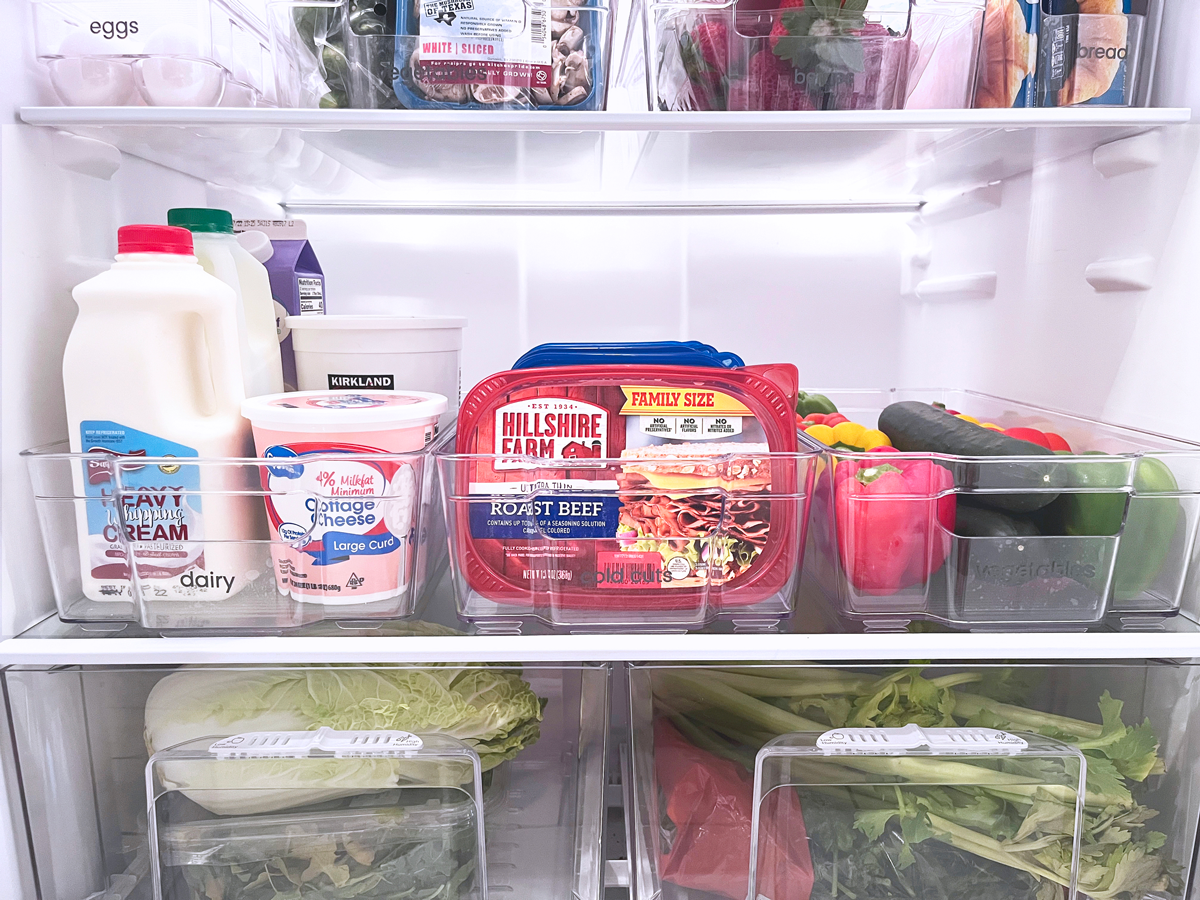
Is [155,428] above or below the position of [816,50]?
below

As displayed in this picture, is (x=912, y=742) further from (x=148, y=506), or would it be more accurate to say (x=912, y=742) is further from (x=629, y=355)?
(x=148, y=506)

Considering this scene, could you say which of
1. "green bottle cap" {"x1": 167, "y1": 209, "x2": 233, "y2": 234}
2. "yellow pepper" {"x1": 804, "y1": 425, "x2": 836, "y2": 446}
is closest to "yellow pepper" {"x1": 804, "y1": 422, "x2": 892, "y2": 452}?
"yellow pepper" {"x1": 804, "y1": 425, "x2": 836, "y2": 446}

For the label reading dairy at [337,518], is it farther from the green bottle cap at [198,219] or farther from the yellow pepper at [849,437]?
the yellow pepper at [849,437]

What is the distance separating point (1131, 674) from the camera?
3.51 feet

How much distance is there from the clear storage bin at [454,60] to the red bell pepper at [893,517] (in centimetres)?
53

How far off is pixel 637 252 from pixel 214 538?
0.92m

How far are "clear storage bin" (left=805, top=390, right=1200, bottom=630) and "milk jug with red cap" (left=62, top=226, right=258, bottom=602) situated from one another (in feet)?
2.22

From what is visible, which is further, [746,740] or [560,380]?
[746,740]

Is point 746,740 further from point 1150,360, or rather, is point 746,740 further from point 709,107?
point 709,107

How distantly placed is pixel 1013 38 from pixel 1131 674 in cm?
78

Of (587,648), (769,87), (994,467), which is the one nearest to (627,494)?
(587,648)

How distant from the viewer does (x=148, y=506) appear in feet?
3.00

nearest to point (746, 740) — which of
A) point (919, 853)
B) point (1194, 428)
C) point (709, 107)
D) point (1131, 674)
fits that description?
point (919, 853)

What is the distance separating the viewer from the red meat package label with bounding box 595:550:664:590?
94 centimetres
